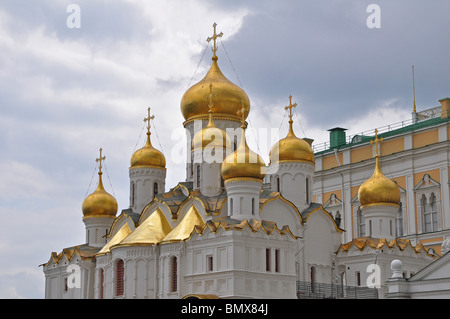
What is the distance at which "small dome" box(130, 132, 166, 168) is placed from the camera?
37344mm

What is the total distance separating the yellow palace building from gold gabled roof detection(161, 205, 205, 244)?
8.95 metres

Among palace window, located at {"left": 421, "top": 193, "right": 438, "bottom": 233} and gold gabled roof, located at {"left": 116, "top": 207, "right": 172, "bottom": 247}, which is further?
palace window, located at {"left": 421, "top": 193, "right": 438, "bottom": 233}

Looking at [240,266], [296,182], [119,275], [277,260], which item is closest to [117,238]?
[119,275]

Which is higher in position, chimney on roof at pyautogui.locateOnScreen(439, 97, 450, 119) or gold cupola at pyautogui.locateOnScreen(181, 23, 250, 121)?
chimney on roof at pyautogui.locateOnScreen(439, 97, 450, 119)

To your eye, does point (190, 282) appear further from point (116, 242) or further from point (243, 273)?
point (116, 242)

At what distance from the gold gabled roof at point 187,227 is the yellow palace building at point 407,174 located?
895cm

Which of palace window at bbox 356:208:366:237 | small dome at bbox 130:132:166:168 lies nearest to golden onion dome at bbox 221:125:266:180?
small dome at bbox 130:132:166:168

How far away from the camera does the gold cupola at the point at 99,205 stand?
3794cm

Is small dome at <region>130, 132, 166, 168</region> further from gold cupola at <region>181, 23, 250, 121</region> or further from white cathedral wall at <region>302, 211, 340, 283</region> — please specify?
white cathedral wall at <region>302, 211, 340, 283</region>

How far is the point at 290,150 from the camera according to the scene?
34.9m

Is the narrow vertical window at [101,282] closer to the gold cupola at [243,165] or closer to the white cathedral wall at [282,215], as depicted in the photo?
the gold cupola at [243,165]

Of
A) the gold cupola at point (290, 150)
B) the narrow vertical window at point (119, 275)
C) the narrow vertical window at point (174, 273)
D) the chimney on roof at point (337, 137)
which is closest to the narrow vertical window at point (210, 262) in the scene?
the narrow vertical window at point (174, 273)

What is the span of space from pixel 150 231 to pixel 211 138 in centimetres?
432
